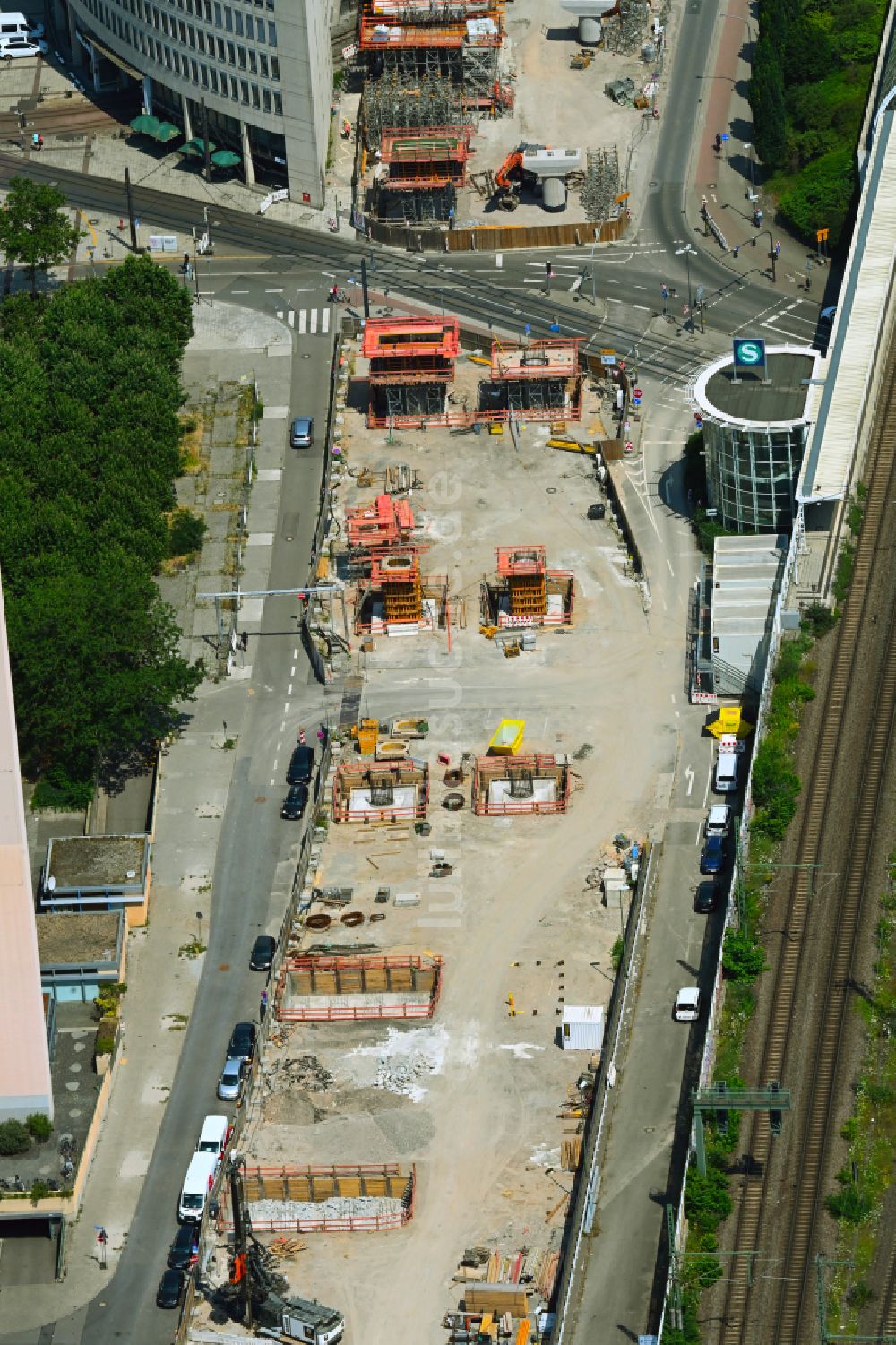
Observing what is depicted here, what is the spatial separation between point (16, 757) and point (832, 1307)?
187ft

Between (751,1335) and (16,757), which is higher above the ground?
(16,757)

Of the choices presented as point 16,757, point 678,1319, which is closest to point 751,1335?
point 678,1319

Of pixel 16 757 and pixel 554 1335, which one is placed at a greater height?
pixel 16 757

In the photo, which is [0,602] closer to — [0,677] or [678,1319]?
[0,677]

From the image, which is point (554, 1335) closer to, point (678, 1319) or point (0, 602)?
point (678, 1319)

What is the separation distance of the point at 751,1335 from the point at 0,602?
197ft

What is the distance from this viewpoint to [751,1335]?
19838 centimetres

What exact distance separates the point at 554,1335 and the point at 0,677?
49.5m

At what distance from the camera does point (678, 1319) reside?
7790 inches

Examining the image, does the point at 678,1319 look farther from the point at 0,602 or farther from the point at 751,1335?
the point at 0,602

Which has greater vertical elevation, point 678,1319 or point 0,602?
point 0,602

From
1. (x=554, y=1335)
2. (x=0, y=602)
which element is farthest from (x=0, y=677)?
(x=554, y=1335)

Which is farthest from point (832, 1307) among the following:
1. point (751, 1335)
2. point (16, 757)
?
point (16, 757)

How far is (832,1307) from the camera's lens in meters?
199
